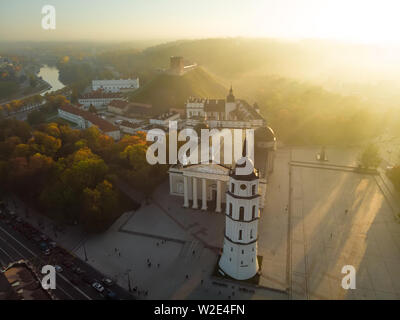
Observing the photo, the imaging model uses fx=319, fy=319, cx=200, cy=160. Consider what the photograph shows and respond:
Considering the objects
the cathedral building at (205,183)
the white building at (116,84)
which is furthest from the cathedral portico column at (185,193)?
the white building at (116,84)

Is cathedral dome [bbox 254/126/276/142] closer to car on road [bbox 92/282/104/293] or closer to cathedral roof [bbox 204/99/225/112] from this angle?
cathedral roof [bbox 204/99/225/112]

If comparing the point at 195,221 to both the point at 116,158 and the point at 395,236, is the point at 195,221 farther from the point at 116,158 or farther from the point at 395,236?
the point at 395,236

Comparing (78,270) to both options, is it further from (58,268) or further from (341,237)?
(341,237)

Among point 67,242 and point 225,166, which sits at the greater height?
point 225,166

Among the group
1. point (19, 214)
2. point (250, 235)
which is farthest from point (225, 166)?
point (19, 214)

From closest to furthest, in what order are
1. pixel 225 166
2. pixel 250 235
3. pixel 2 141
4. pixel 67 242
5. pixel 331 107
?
pixel 250 235 → pixel 67 242 → pixel 225 166 → pixel 2 141 → pixel 331 107

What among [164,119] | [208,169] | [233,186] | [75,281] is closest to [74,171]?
[75,281]
